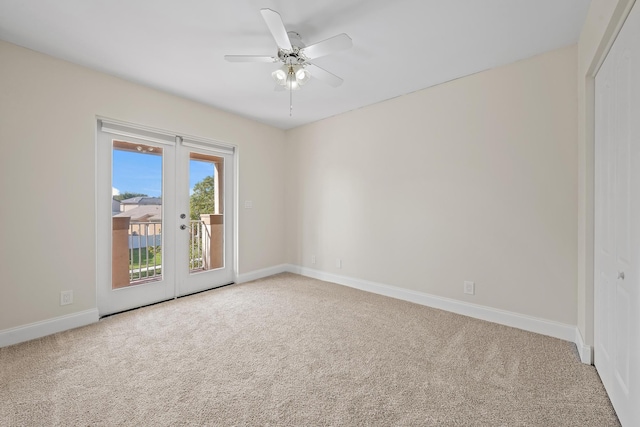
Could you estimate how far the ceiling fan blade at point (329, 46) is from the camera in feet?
6.04

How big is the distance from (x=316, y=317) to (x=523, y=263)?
2.05 m

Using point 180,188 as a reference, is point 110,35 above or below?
above

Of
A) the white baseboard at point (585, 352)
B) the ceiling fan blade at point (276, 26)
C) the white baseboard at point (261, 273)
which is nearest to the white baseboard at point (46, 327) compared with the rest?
the white baseboard at point (261, 273)

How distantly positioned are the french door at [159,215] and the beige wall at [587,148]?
383 centimetres

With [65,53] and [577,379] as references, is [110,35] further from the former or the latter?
[577,379]

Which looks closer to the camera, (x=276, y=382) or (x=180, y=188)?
(x=276, y=382)

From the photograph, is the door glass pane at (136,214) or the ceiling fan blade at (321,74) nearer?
the ceiling fan blade at (321,74)

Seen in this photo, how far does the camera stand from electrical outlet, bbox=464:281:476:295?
2.83 m

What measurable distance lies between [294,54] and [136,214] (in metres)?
2.50

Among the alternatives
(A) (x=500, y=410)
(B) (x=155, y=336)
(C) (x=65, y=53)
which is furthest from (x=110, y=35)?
(A) (x=500, y=410)

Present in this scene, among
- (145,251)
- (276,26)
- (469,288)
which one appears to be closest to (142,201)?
(145,251)

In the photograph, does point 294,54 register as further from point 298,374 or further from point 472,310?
point 472,310

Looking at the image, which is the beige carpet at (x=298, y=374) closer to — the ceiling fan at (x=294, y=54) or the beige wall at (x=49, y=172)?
the beige wall at (x=49, y=172)

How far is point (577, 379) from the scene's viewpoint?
179cm
